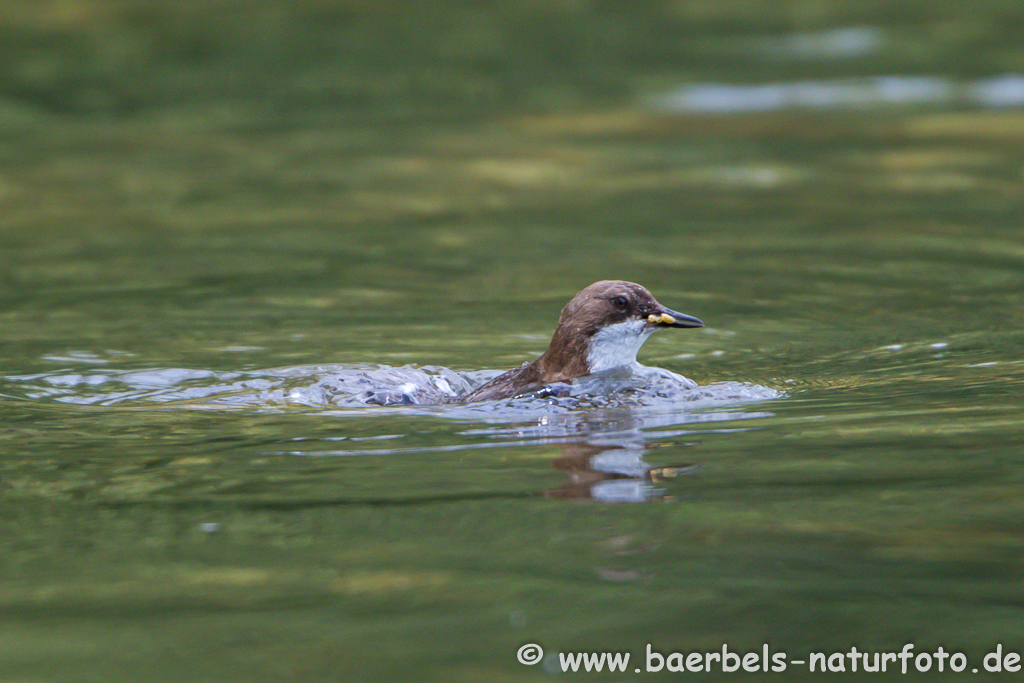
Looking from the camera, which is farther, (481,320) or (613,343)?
(481,320)

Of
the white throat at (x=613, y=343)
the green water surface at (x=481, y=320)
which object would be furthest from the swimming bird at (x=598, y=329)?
the green water surface at (x=481, y=320)

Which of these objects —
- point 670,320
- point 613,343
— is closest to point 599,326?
point 613,343

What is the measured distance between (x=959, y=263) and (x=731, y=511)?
287 inches

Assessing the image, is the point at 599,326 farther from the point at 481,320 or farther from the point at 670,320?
the point at 481,320

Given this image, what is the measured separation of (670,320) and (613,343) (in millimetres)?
378

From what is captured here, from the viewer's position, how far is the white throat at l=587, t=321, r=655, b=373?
870 cm

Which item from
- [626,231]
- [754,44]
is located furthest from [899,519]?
[754,44]

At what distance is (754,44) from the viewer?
23.9 m

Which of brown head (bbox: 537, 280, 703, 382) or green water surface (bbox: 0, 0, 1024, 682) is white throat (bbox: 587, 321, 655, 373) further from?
green water surface (bbox: 0, 0, 1024, 682)

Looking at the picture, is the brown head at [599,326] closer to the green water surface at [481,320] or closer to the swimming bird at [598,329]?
the swimming bird at [598,329]

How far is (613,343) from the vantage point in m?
8.76

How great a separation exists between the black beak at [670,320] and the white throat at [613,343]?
0.19 ft

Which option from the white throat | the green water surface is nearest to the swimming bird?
the white throat

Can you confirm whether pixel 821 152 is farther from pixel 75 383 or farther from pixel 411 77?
pixel 75 383
